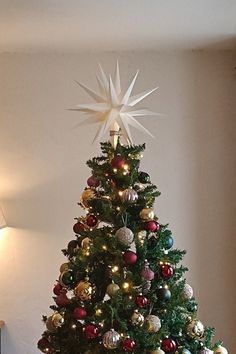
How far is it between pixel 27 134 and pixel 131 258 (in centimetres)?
129

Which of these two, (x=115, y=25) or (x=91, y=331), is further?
(x=115, y=25)

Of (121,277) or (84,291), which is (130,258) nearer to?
(121,277)

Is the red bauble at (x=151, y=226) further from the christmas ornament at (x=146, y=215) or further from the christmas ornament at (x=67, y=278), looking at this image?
the christmas ornament at (x=67, y=278)

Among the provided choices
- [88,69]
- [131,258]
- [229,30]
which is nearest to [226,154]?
[229,30]

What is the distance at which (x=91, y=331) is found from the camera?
4.60 feet

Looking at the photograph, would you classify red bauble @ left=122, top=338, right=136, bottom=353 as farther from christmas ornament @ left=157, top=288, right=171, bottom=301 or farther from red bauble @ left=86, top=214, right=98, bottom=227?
red bauble @ left=86, top=214, right=98, bottom=227

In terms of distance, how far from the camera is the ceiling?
6.35ft

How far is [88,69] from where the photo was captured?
2.52 metres

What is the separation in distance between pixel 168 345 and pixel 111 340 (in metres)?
0.19

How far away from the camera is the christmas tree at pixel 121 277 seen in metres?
1.41

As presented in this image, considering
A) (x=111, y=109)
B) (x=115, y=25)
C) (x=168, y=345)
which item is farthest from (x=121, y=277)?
(x=115, y=25)

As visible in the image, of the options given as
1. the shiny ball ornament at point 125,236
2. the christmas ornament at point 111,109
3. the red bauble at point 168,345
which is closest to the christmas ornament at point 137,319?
the red bauble at point 168,345

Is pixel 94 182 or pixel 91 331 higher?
pixel 94 182

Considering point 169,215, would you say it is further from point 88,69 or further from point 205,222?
point 88,69
